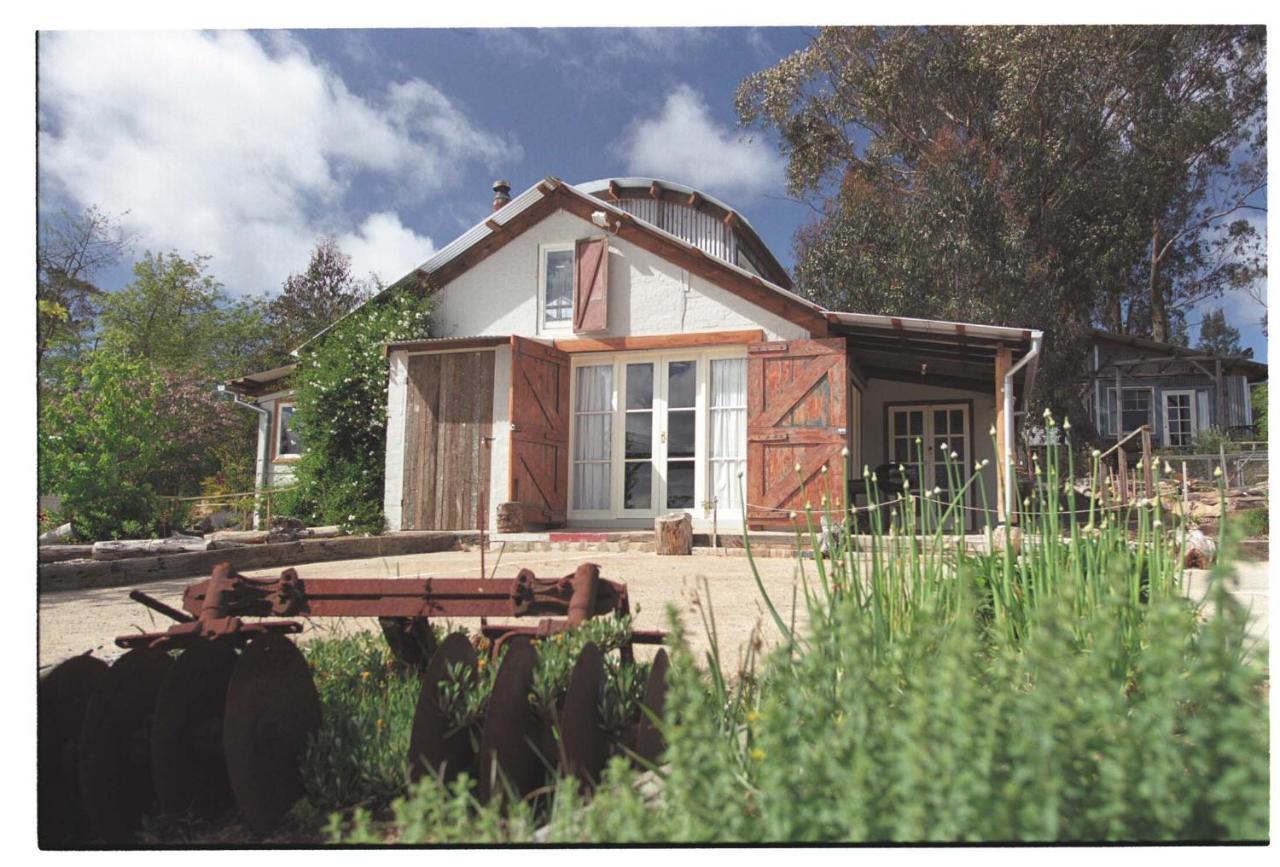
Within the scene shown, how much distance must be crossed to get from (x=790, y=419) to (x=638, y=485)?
5.59ft

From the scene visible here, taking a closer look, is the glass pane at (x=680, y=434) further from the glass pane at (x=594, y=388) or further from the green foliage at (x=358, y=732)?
the green foliage at (x=358, y=732)

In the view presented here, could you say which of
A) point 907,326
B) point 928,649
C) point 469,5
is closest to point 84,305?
point 469,5

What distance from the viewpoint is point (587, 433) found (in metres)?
8.77

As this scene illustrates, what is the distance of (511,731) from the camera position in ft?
5.47

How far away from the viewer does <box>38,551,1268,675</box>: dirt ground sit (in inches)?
93.6

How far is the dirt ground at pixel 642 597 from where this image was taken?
238 cm

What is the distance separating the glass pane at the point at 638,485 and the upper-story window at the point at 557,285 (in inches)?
70.5

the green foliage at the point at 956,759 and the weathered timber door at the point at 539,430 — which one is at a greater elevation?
the weathered timber door at the point at 539,430

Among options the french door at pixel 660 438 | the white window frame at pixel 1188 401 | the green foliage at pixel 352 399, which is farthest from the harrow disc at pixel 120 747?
the green foliage at pixel 352 399

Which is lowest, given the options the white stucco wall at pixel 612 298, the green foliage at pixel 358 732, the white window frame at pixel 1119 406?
the green foliage at pixel 358 732

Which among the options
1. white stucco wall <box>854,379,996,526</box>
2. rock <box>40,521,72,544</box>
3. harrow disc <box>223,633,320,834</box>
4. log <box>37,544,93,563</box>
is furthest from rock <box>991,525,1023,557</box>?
white stucco wall <box>854,379,996,526</box>

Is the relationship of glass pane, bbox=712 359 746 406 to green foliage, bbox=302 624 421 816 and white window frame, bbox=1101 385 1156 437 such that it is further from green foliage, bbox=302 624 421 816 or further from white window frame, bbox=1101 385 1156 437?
green foliage, bbox=302 624 421 816

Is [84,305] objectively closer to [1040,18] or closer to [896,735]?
[896,735]

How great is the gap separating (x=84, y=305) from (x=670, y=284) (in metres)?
6.39
